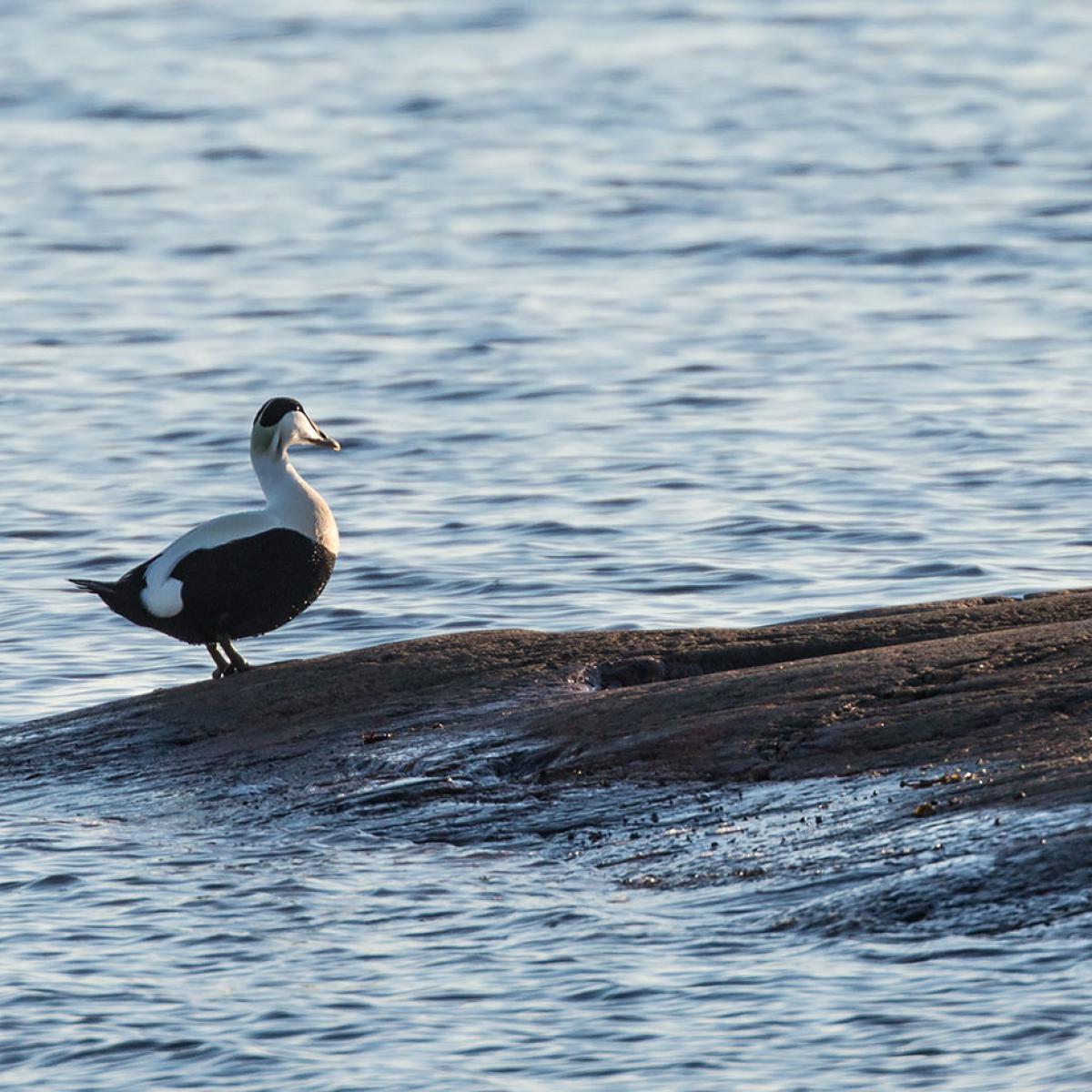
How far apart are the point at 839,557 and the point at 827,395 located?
373 cm

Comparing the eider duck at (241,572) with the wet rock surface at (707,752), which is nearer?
the wet rock surface at (707,752)

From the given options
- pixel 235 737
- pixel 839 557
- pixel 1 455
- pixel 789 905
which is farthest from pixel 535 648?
pixel 1 455

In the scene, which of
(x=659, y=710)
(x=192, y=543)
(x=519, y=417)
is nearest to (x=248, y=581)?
(x=192, y=543)

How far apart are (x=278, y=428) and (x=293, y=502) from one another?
39 cm

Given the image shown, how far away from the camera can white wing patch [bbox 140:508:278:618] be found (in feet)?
27.3

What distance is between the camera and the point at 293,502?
332 inches

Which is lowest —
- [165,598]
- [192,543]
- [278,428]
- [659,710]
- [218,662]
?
[218,662]

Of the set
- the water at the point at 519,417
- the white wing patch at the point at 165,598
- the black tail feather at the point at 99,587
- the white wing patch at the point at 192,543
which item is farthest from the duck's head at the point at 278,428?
the water at the point at 519,417

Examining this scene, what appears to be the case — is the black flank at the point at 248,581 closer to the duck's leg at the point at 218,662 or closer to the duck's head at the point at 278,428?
the duck's leg at the point at 218,662

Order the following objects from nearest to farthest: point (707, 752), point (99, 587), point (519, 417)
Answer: point (707, 752) → point (99, 587) → point (519, 417)

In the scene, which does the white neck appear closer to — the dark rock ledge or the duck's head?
the duck's head

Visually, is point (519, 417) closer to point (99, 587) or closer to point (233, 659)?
point (99, 587)

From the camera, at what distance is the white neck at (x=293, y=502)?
8.39 meters

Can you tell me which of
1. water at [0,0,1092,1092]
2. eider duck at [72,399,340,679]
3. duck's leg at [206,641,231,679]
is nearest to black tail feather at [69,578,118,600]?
eider duck at [72,399,340,679]
